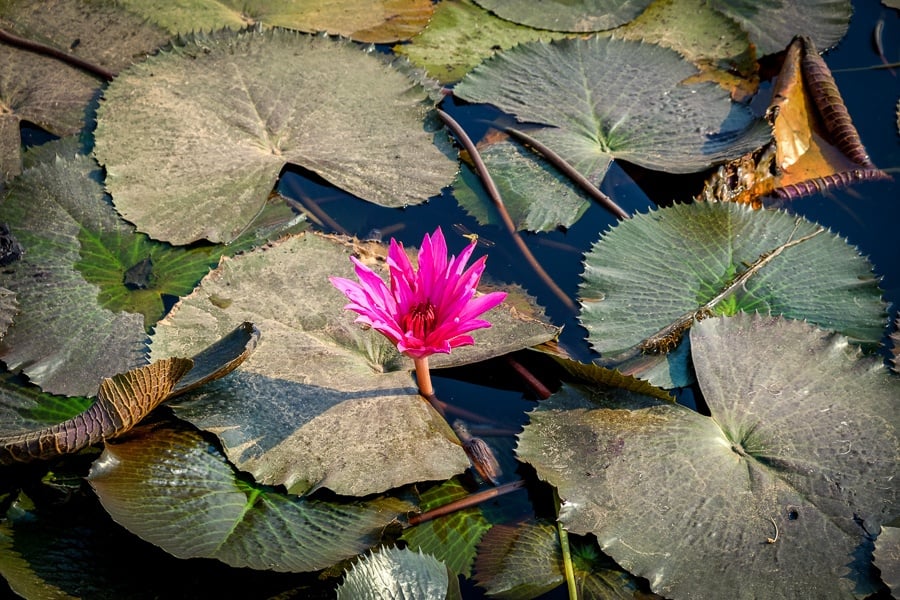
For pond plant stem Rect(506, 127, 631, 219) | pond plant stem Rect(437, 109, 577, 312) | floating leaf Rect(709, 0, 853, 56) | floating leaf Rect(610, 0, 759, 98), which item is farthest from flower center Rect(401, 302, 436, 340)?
floating leaf Rect(709, 0, 853, 56)

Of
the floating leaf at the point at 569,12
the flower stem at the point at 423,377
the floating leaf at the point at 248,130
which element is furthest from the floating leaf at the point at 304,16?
the flower stem at the point at 423,377

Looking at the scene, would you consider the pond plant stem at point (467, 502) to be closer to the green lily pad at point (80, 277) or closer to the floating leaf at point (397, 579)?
the floating leaf at point (397, 579)

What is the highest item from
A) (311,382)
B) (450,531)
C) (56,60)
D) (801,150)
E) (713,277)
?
(56,60)

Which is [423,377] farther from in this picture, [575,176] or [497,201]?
[575,176]

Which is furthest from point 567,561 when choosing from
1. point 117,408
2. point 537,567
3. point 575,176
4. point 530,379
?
point 575,176

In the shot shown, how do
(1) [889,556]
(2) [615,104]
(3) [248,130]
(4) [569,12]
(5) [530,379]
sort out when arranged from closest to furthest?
(1) [889,556], (5) [530,379], (3) [248,130], (2) [615,104], (4) [569,12]

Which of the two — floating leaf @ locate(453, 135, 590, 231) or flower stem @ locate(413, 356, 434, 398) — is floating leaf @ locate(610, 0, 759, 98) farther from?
flower stem @ locate(413, 356, 434, 398)
